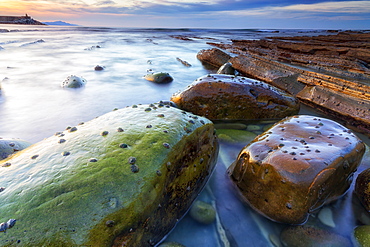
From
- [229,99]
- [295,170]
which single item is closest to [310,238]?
[295,170]

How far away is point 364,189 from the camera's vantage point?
8.82 ft

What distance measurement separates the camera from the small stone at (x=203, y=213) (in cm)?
245

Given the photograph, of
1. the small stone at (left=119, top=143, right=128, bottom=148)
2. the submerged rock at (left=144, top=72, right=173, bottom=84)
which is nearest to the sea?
the submerged rock at (left=144, top=72, right=173, bottom=84)

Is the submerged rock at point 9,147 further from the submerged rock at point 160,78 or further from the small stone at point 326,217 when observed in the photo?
the submerged rock at point 160,78

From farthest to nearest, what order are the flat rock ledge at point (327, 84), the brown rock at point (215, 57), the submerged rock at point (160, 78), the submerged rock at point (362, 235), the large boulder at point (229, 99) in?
the brown rock at point (215, 57) < the submerged rock at point (160, 78) < the flat rock ledge at point (327, 84) < the large boulder at point (229, 99) < the submerged rock at point (362, 235)

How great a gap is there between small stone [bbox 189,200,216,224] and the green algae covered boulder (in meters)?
0.13

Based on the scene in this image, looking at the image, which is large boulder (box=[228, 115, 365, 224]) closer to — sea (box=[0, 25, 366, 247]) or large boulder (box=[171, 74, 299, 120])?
sea (box=[0, 25, 366, 247])

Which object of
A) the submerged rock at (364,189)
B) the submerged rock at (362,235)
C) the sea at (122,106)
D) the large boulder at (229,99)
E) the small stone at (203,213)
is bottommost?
the sea at (122,106)

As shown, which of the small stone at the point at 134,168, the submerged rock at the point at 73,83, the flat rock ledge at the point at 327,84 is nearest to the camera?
the small stone at the point at 134,168

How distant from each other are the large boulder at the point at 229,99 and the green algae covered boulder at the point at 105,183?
191 centimetres

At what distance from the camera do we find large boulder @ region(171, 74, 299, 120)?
462cm

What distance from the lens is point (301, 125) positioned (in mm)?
3168

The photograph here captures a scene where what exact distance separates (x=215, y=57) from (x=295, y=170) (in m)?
9.37

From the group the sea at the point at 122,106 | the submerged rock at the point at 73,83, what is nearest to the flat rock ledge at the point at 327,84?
the sea at the point at 122,106
